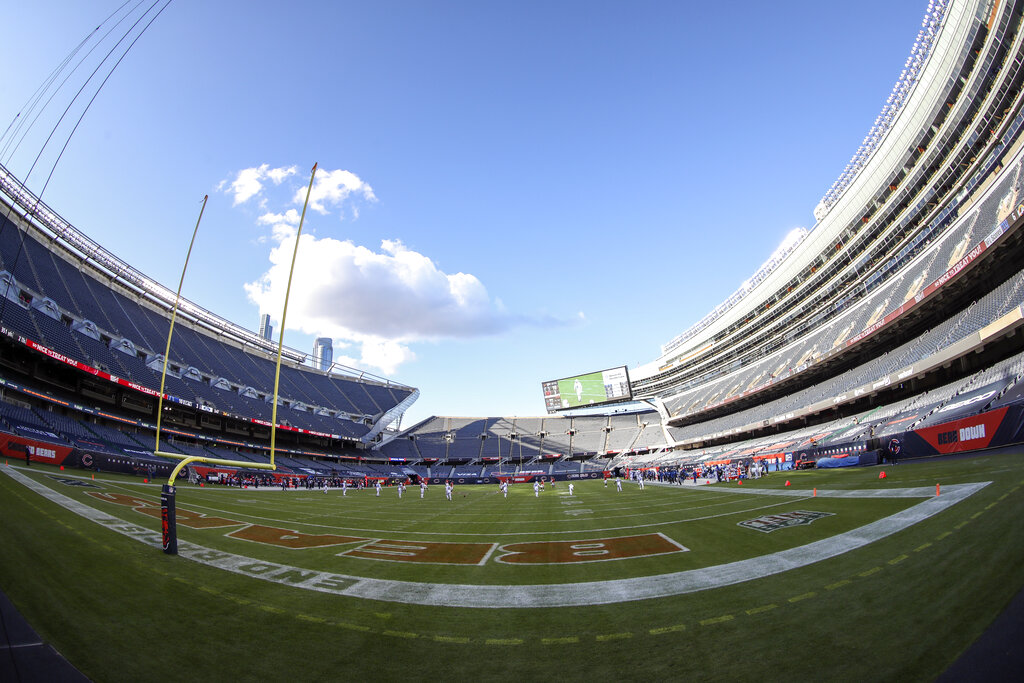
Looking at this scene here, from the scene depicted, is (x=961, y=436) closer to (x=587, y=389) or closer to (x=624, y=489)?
(x=624, y=489)

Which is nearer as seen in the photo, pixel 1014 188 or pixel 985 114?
pixel 1014 188

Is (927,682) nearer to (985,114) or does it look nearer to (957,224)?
(957,224)

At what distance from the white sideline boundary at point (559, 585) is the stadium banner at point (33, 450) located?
23.7 m

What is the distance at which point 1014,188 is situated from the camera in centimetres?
2734

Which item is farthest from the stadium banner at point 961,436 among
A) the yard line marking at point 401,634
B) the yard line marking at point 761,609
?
the yard line marking at point 401,634

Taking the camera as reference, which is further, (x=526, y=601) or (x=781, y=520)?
(x=781, y=520)

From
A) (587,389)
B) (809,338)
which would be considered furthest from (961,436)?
(587,389)

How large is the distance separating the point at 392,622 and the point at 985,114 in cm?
5473

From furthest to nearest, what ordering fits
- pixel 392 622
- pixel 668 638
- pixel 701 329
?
pixel 701 329, pixel 392 622, pixel 668 638

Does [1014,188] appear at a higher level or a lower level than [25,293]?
higher

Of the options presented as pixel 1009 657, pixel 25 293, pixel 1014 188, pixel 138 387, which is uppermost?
pixel 1014 188

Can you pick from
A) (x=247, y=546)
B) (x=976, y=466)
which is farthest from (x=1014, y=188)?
(x=247, y=546)

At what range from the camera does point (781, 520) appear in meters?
11.6

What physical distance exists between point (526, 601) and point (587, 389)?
7841 centimetres
